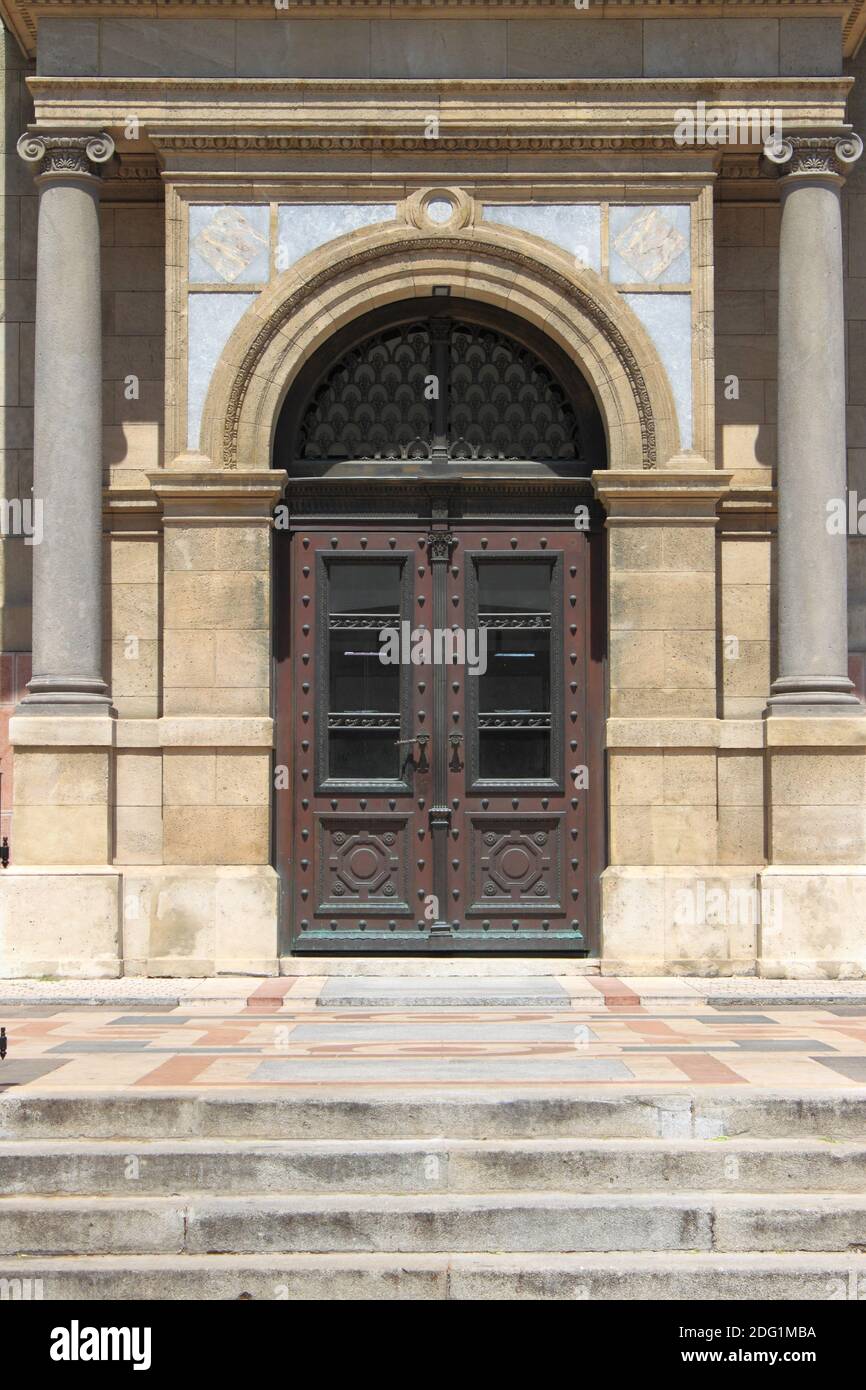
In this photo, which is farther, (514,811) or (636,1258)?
(514,811)

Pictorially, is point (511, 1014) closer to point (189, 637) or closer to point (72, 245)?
point (189, 637)

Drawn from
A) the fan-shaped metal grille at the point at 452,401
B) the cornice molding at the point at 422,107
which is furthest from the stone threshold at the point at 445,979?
the cornice molding at the point at 422,107

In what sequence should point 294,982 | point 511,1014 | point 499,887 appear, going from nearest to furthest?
point 511,1014, point 294,982, point 499,887

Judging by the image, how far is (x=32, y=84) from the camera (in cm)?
1320

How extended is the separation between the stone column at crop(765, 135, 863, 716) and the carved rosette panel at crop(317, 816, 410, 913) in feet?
10.0

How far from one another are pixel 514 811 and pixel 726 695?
1877mm

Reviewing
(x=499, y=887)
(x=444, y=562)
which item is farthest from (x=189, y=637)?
(x=499, y=887)

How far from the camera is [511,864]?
1370cm

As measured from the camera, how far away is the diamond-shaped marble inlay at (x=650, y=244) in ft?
44.2

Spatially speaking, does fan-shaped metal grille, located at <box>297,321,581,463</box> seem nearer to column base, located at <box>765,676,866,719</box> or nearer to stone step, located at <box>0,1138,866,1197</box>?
column base, located at <box>765,676,866,719</box>

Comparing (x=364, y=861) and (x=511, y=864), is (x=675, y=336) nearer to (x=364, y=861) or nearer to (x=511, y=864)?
(x=511, y=864)

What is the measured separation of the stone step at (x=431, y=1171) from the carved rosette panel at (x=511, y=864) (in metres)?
6.18

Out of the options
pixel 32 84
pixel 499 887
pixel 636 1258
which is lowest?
pixel 636 1258

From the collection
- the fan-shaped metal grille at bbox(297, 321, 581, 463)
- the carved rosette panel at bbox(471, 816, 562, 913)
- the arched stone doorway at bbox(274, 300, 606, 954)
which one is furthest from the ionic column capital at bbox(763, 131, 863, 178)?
the carved rosette panel at bbox(471, 816, 562, 913)
